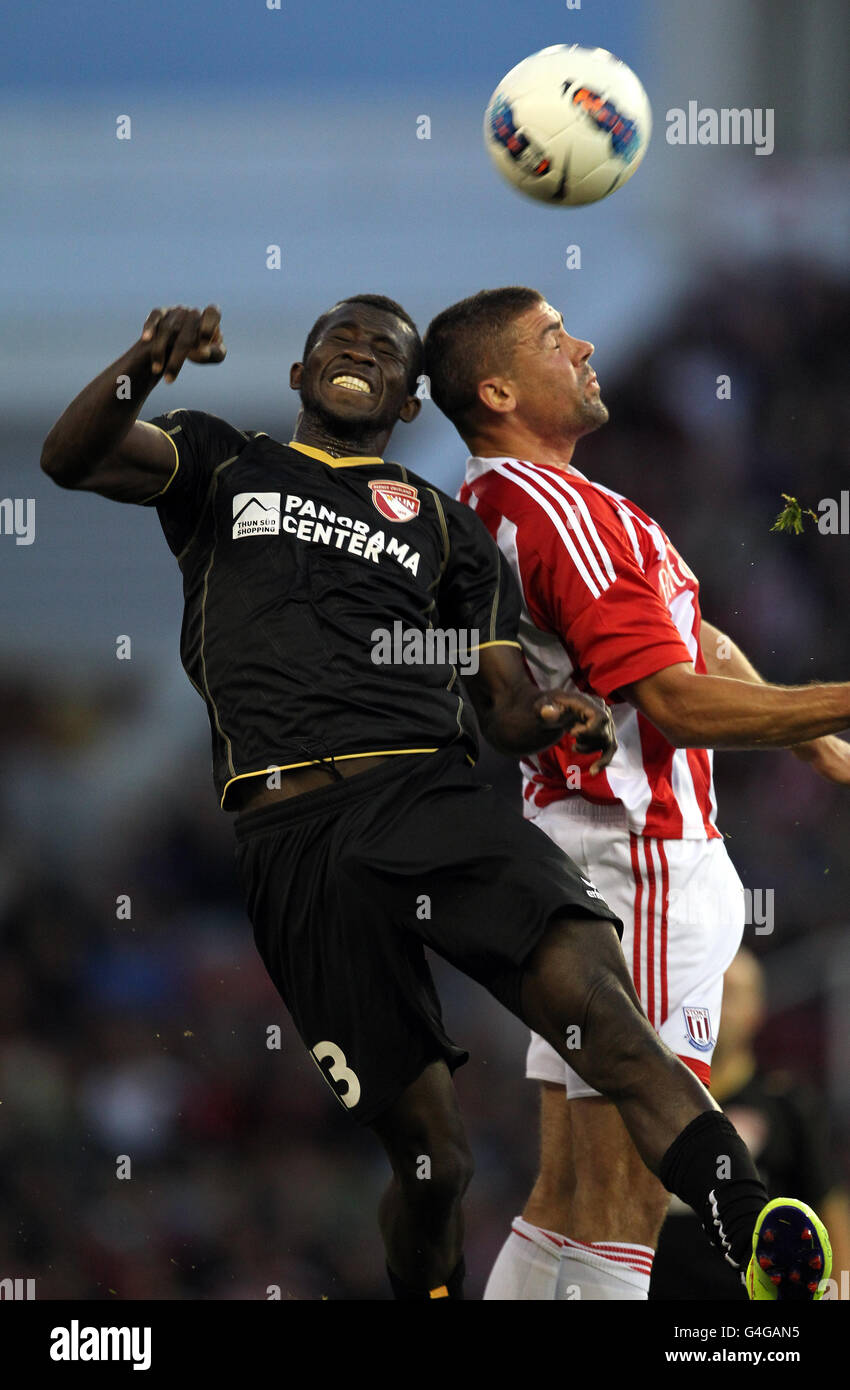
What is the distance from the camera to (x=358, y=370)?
3.39m

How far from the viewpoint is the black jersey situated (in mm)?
3088

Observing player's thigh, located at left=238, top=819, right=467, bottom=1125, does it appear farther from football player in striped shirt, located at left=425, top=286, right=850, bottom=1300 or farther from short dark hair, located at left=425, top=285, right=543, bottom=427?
short dark hair, located at left=425, top=285, right=543, bottom=427

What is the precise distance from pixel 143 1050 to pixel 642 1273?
402 cm

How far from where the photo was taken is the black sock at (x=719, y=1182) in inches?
102

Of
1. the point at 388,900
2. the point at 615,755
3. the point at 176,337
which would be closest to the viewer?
the point at 176,337

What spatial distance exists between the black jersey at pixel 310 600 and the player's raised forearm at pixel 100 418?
0.68ft

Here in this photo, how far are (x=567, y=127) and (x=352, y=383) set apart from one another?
2.80 feet

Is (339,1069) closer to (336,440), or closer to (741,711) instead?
(741,711)

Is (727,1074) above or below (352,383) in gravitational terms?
below

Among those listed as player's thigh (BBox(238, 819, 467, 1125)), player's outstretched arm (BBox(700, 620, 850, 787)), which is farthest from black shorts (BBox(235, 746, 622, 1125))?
player's outstretched arm (BBox(700, 620, 850, 787))

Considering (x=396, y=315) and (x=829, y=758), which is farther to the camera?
(x=829, y=758)

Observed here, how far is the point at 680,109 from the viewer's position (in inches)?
364

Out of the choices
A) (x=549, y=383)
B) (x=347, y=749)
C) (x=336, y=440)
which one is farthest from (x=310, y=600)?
(x=549, y=383)
